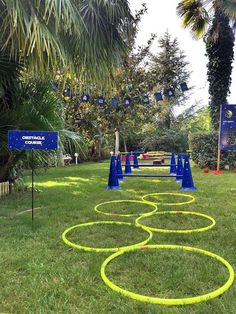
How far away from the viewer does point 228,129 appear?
31.6 ft

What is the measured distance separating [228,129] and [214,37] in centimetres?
307

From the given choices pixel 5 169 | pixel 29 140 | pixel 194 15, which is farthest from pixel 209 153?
pixel 29 140

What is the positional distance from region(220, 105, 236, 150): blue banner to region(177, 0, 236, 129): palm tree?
3.92ft

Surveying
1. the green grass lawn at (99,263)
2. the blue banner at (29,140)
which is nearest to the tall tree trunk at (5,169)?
the green grass lawn at (99,263)

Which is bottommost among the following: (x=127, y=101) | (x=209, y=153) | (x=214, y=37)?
(x=209, y=153)

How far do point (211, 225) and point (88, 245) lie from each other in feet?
5.15

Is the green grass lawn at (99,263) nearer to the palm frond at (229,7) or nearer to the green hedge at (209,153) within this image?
the green hedge at (209,153)

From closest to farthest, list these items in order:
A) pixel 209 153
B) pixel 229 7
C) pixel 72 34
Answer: pixel 72 34
pixel 229 7
pixel 209 153

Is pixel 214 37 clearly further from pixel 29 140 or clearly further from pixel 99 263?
pixel 99 263

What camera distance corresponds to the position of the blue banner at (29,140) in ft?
13.1

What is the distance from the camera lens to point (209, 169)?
34.6 ft

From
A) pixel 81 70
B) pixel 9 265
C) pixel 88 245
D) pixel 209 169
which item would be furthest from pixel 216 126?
pixel 9 265

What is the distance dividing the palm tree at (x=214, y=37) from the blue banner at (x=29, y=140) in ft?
25.1

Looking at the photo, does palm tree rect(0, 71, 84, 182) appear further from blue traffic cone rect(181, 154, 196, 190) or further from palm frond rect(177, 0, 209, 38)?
palm frond rect(177, 0, 209, 38)
